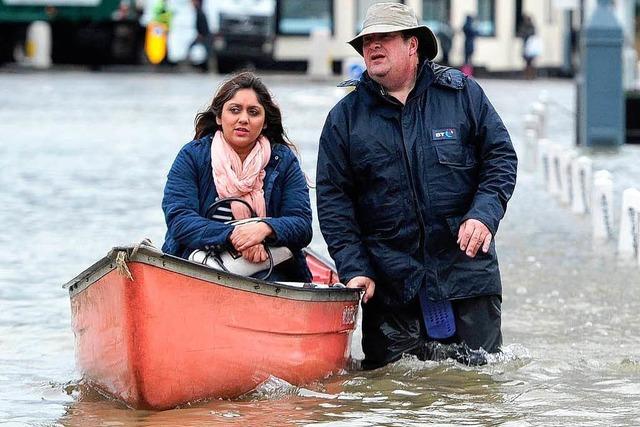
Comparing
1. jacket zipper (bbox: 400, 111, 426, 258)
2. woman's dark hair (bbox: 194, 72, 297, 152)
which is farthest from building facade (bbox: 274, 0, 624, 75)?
jacket zipper (bbox: 400, 111, 426, 258)

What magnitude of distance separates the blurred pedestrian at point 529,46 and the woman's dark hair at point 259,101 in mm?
36472

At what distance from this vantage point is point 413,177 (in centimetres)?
766

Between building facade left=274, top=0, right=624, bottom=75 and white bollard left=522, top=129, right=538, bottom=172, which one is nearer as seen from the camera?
white bollard left=522, top=129, right=538, bottom=172

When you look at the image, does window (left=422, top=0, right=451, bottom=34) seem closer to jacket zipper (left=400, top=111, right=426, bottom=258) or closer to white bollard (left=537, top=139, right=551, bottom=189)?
white bollard (left=537, top=139, right=551, bottom=189)

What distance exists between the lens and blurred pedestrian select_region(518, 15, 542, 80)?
43969mm

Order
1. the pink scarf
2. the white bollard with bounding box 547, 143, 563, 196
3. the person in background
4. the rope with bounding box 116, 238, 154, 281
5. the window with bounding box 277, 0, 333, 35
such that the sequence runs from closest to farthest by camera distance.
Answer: the rope with bounding box 116, 238, 154, 281 < the pink scarf < the white bollard with bounding box 547, 143, 563, 196 < the person in background < the window with bounding box 277, 0, 333, 35

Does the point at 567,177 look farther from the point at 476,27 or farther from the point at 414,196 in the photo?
the point at 476,27

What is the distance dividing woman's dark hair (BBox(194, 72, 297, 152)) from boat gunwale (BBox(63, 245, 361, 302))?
0.79 meters

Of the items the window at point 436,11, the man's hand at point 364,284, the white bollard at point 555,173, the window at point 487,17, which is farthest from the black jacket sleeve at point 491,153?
the window at point 487,17

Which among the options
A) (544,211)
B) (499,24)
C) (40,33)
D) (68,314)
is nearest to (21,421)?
(68,314)

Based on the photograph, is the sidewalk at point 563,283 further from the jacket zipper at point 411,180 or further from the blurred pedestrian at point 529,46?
the blurred pedestrian at point 529,46

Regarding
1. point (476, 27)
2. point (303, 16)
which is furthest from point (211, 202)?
point (303, 16)

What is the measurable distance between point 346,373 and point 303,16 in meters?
38.3

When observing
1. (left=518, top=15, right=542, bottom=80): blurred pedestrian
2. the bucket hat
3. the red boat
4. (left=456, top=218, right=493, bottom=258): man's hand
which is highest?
the bucket hat
